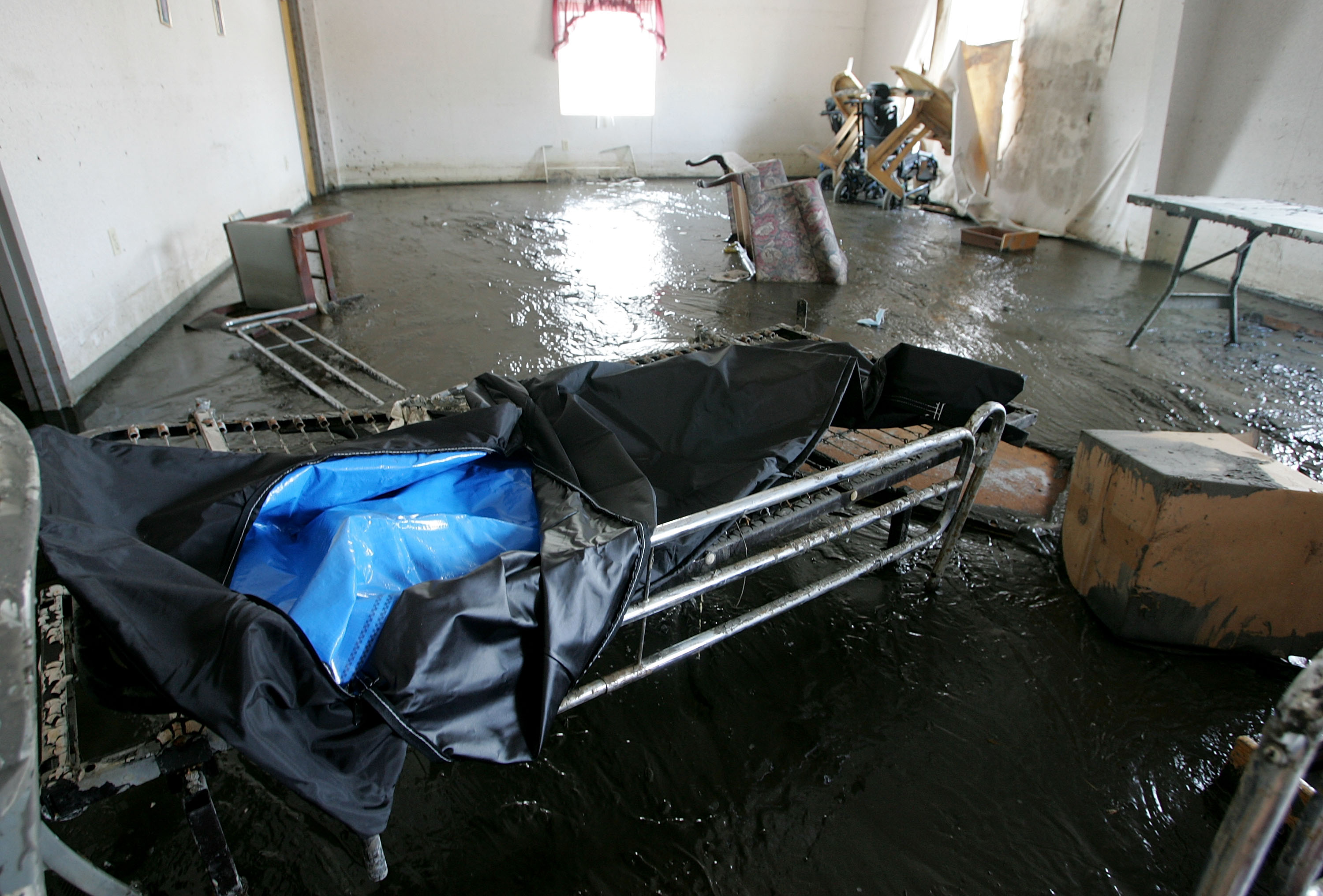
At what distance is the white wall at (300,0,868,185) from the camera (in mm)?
9766

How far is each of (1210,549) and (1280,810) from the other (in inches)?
52.9

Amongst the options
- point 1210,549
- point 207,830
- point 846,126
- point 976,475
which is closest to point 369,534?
point 207,830

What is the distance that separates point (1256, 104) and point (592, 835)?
292 inches

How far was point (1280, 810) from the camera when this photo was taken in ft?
2.68

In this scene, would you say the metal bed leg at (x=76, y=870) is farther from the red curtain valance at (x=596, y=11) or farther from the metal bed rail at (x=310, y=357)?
the red curtain valance at (x=596, y=11)

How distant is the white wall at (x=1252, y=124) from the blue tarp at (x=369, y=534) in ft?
21.8

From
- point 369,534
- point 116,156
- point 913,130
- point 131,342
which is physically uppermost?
point 913,130

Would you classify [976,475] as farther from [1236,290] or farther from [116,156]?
[116,156]

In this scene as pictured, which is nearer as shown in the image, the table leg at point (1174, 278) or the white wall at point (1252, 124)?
the table leg at point (1174, 278)


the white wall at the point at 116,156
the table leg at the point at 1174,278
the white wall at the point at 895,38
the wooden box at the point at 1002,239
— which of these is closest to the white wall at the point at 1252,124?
the wooden box at the point at 1002,239

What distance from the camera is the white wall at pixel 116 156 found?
3.21 metres

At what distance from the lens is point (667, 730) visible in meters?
1.69

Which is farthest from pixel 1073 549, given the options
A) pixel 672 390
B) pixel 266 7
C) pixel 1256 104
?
pixel 266 7

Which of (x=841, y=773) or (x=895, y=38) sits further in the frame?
(x=895, y=38)
